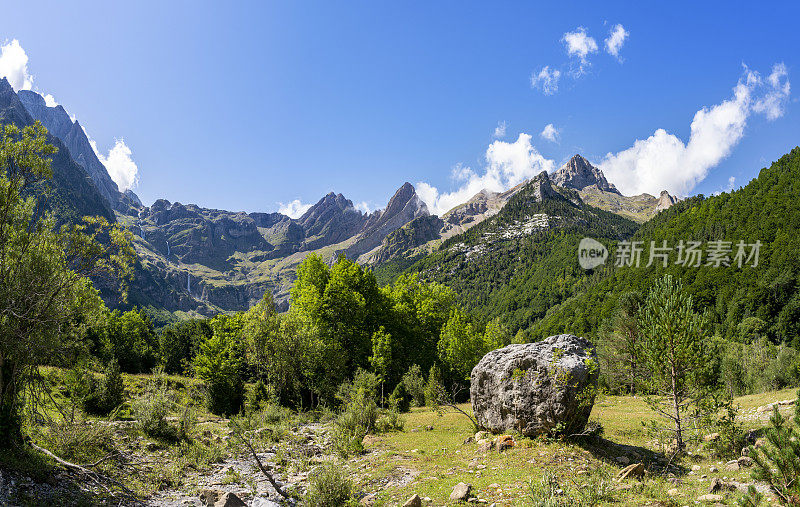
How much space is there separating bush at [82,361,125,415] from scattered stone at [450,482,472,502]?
22.6 m

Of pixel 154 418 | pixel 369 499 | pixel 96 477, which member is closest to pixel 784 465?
pixel 369 499

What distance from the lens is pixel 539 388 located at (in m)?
15.9

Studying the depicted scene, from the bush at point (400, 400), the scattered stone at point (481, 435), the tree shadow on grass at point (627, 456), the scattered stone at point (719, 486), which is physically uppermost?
the scattered stone at point (719, 486)

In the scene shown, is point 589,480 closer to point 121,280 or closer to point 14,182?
point 121,280

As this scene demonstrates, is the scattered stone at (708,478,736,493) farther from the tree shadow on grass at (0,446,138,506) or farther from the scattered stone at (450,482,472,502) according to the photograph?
the tree shadow on grass at (0,446,138,506)

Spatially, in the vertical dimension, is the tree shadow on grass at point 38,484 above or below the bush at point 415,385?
above

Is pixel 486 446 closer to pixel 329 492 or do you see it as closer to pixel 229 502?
pixel 329 492

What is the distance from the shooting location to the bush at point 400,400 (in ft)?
93.4

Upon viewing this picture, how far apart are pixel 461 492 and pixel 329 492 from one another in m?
3.99

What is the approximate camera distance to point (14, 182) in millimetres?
12758

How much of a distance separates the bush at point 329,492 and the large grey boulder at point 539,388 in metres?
8.97

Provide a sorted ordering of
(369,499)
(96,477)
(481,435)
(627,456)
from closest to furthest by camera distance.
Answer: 1. (369,499)
2. (96,477)
3. (627,456)
4. (481,435)

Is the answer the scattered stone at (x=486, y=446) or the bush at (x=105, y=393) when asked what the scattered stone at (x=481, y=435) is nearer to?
the scattered stone at (x=486, y=446)

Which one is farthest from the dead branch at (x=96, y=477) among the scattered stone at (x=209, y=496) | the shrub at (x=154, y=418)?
the shrub at (x=154, y=418)
